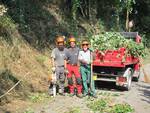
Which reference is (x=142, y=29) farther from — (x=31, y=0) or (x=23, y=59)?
(x=23, y=59)

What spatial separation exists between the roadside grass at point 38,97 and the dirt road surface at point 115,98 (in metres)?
0.33

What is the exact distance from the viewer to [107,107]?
36.7 feet

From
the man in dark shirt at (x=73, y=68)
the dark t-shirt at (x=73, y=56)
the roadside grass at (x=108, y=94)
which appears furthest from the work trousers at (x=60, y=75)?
the roadside grass at (x=108, y=94)

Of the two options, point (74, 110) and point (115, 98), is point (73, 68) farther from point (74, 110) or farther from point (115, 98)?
point (74, 110)

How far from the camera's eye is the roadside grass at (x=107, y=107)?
10.7m

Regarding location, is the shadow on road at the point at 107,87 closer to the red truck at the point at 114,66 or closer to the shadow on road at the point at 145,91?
the red truck at the point at 114,66

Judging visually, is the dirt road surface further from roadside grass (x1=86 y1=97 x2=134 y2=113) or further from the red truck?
the red truck

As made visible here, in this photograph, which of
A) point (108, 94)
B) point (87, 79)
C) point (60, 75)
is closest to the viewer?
point (60, 75)

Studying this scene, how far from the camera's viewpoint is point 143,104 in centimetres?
1191

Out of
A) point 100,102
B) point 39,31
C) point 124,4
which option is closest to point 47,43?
point 39,31

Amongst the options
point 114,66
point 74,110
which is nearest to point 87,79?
point 114,66

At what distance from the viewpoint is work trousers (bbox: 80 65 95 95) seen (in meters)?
12.8

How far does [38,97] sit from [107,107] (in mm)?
2433

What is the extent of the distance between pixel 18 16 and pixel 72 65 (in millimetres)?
5701
